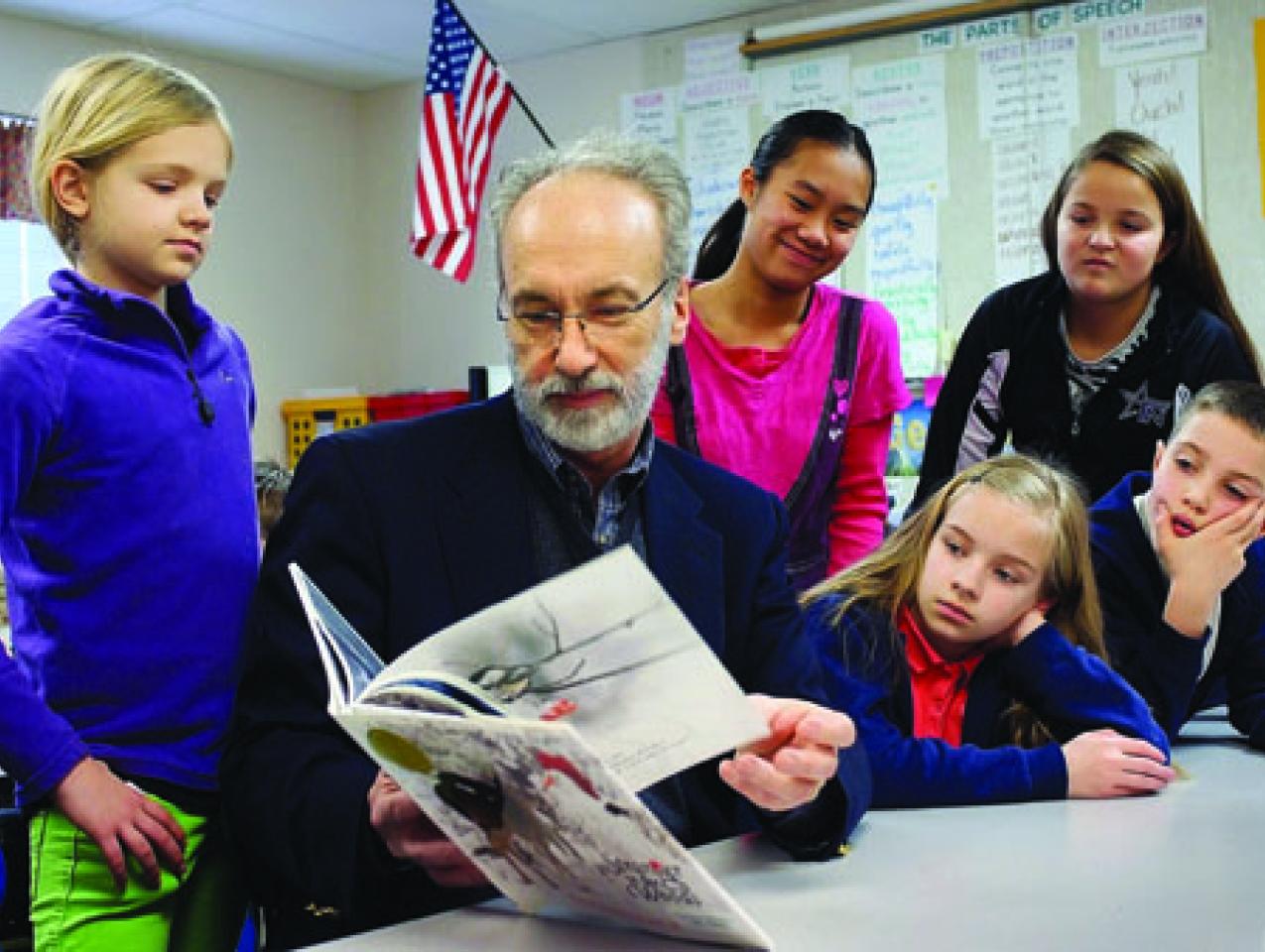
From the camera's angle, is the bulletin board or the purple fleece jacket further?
the bulletin board

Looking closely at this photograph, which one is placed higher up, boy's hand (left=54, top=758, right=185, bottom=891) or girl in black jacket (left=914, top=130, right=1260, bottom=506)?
girl in black jacket (left=914, top=130, right=1260, bottom=506)

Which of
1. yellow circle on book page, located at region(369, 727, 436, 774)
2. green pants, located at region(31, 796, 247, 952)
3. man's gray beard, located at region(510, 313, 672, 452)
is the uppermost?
man's gray beard, located at region(510, 313, 672, 452)

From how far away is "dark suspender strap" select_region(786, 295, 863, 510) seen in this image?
2.25 m

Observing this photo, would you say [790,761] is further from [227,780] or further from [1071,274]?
[1071,274]

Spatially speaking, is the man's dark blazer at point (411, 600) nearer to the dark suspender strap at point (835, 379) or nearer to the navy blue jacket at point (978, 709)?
the navy blue jacket at point (978, 709)

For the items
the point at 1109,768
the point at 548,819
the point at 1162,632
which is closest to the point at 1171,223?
the point at 1162,632

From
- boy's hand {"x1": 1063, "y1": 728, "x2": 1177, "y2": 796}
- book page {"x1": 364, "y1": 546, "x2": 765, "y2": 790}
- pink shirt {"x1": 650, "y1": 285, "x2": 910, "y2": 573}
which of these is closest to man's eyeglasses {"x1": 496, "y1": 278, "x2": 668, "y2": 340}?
book page {"x1": 364, "y1": 546, "x2": 765, "y2": 790}

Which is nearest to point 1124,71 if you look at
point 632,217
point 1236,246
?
point 1236,246

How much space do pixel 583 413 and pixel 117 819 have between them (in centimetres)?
53

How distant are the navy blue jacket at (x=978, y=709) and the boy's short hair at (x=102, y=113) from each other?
83 centimetres

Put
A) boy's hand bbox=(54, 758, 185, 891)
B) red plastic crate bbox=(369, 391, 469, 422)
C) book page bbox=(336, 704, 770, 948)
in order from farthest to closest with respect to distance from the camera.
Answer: red plastic crate bbox=(369, 391, 469, 422) < boy's hand bbox=(54, 758, 185, 891) < book page bbox=(336, 704, 770, 948)

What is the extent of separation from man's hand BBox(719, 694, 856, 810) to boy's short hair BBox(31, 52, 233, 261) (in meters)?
0.79

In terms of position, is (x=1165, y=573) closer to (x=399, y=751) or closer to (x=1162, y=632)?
(x=1162, y=632)

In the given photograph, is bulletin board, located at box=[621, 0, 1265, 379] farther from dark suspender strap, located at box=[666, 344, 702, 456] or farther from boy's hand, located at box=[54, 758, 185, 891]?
boy's hand, located at box=[54, 758, 185, 891]
